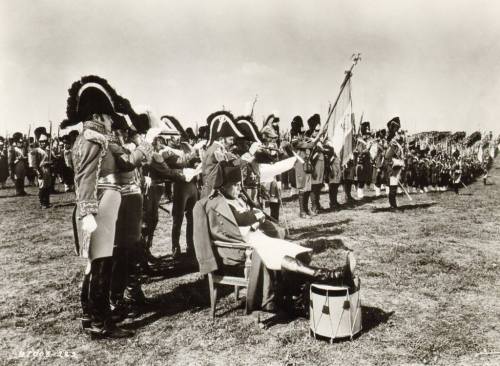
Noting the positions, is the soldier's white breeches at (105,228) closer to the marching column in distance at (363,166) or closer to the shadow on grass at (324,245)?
the shadow on grass at (324,245)

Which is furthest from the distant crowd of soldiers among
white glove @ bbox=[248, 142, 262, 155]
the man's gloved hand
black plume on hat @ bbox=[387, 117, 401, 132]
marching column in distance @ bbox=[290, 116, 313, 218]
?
black plume on hat @ bbox=[387, 117, 401, 132]

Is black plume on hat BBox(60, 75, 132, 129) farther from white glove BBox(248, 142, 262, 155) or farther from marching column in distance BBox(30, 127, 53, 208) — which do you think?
marching column in distance BBox(30, 127, 53, 208)

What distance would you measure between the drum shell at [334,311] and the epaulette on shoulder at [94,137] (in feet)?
7.61

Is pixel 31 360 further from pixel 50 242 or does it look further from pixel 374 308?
pixel 50 242

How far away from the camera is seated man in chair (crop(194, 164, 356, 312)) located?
4352mm

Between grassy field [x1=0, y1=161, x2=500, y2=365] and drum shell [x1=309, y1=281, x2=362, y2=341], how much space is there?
0.38 feet

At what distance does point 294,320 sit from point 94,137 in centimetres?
266

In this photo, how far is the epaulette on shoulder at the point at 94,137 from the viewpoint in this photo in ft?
13.1

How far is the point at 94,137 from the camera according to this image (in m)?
4.00

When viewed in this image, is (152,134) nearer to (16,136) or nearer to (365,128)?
(365,128)

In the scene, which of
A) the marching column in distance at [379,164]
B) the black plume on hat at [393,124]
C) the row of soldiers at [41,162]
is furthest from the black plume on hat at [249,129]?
the marching column in distance at [379,164]

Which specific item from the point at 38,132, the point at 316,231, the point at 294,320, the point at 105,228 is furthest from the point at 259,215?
the point at 38,132

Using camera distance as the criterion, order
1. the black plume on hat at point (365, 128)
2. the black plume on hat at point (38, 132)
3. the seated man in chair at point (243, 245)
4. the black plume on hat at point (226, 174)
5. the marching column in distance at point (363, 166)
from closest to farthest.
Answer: the seated man in chair at point (243, 245)
the black plume on hat at point (226, 174)
the marching column in distance at point (363, 166)
the black plume on hat at point (365, 128)
the black plume on hat at point (38, 132)

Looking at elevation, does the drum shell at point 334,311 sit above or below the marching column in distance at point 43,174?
below
